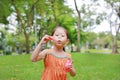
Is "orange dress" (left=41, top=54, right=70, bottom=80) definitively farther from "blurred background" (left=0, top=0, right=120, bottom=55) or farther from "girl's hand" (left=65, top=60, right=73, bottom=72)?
"blurred background" (left=0, top=0, right=120, bottom=55)

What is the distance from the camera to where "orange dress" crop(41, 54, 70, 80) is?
357cm

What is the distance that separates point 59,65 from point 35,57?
1.02 ft

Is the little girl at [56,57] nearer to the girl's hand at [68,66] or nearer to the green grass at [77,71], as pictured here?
the girl's hand at [68,66]

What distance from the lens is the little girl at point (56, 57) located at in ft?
11.8

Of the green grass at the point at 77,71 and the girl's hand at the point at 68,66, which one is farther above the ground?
the girl's hand at the point at 68,66

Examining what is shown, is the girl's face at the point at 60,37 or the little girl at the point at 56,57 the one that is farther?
the girl's face at the point at 60,37

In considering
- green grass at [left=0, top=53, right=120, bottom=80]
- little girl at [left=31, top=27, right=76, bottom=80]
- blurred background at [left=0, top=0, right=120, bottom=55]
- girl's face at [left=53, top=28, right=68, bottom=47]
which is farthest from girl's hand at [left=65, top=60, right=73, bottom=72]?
blurred background at [left=0, top=0, right=120, bottom=55]

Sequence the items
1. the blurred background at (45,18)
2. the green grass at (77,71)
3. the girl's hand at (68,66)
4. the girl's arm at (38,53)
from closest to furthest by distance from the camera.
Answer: the girl's hand at (68,66) → the girl's arm at (38,53) → the green grass at (77,71) → the blurred background at (45,18)

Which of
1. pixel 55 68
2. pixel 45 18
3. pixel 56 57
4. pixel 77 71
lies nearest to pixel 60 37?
pixel 56 57

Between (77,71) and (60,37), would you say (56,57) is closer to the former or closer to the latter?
(60,37)

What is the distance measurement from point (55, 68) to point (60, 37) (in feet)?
1.25

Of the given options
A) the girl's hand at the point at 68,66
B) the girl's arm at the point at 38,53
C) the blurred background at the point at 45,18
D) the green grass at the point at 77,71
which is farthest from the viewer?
the blurred background at the point at 45,18

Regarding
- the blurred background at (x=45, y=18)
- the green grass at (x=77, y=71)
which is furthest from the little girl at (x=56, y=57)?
the blurred background at (x=45, y=18)

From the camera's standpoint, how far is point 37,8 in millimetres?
34219
